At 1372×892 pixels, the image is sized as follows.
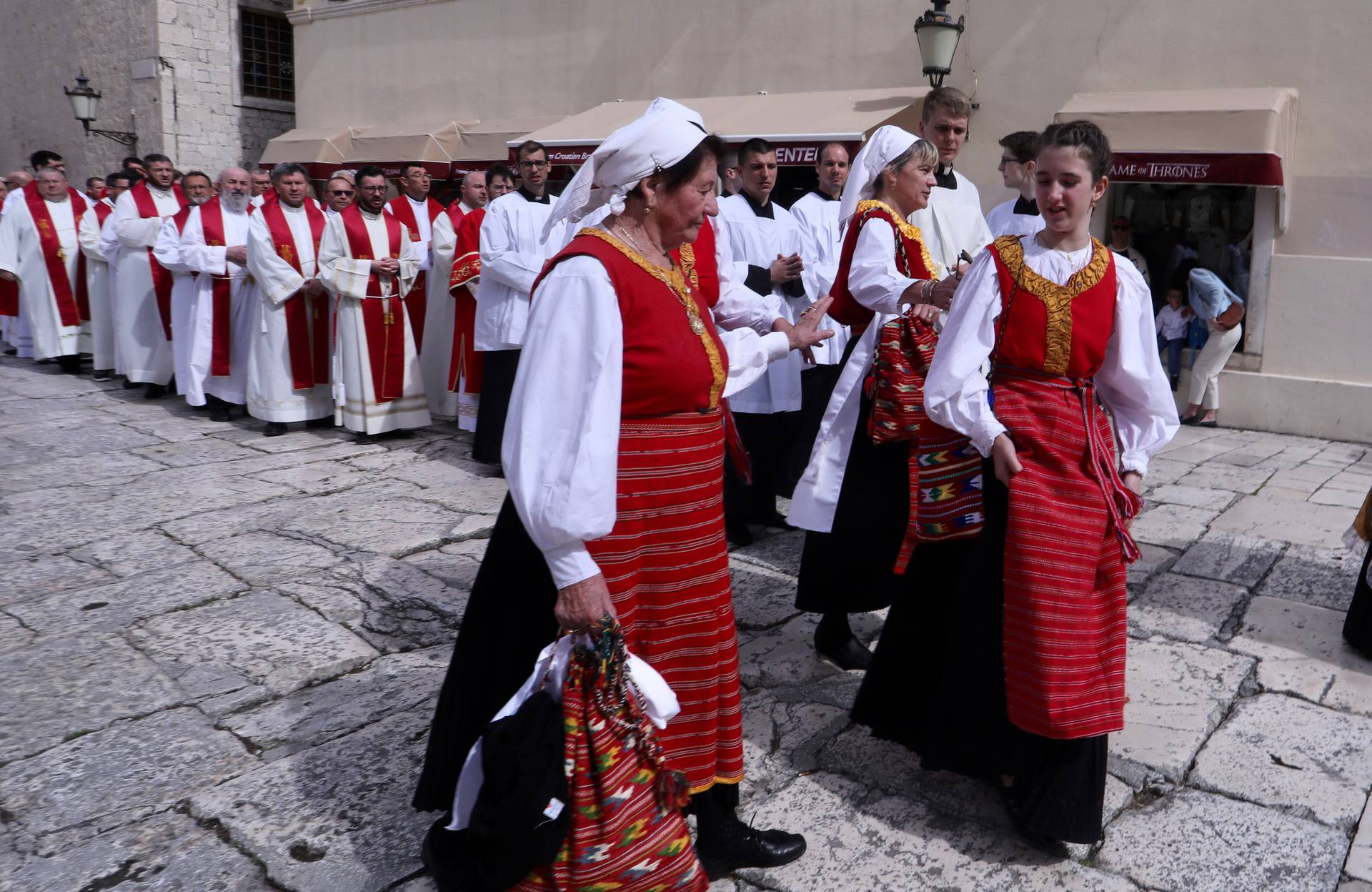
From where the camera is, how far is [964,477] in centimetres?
290

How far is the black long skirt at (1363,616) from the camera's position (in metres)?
4.04

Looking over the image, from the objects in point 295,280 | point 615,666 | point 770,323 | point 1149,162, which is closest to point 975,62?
point 1149,162

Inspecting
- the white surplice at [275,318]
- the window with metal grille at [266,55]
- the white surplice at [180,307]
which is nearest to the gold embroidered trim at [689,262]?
the white surplice at [275,318]

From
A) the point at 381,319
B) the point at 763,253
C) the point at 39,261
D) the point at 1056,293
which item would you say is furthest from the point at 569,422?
the point at 39,261

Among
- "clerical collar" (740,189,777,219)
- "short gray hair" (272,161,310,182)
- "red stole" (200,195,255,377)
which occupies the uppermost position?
"short gray hair" (272,161,310,182)

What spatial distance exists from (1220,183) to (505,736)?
8397 mm

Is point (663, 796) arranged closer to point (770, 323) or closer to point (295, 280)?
point (770, 323)

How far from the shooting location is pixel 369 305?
755 centimetres

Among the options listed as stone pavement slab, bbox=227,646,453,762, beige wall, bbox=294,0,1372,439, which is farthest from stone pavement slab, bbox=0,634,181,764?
beige wall, bbox=294,0,1372,439

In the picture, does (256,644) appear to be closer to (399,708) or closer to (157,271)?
(399,708)

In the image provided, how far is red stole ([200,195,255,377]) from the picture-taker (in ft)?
26.9

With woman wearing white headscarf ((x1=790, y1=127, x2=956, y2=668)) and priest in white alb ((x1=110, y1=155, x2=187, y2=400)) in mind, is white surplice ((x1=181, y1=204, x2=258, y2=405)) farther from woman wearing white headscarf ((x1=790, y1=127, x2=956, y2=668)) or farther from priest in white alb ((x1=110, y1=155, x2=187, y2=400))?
woman wearing white headscarf ((x1=790, y1=127, x2=956, y2=668))

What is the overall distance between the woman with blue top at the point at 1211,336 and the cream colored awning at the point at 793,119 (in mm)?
2874

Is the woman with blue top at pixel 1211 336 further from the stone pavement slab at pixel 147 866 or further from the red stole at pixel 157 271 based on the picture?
the stone pavement slab at pixel 147 866
